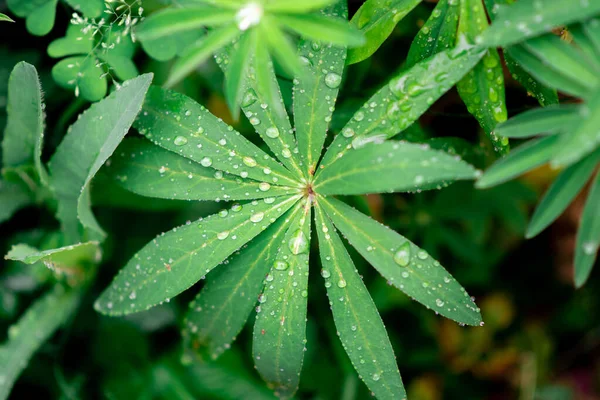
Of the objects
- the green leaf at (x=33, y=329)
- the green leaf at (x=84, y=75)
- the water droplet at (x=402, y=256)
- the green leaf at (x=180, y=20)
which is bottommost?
the green leaf at (x=33, y=329)

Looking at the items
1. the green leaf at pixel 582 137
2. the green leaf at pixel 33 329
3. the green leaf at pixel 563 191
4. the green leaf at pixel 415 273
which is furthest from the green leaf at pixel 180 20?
the green leaf at pixel 33 329

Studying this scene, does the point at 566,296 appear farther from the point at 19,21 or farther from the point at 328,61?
the point at 19,21

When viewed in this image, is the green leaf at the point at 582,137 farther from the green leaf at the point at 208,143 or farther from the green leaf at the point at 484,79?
the green leaf at the point at 208,143

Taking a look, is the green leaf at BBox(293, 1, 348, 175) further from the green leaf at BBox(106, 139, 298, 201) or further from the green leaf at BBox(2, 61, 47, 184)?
the green leaf at BBox(2, 61, 47, 184)

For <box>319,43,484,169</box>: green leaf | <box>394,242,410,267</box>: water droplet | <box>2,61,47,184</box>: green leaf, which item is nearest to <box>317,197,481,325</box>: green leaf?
<box>394,242,410,267</box>: water droplet

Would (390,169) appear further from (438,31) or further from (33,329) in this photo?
(33,329)

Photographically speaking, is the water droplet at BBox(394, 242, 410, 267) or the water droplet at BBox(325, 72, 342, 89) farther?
the water droplet at BBox(325, 72, 342, 89)

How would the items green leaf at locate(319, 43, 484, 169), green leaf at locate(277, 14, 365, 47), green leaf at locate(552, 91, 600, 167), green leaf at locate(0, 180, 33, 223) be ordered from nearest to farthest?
green leaf at locate(552, 91, 600, 167)
green leaf at locate(277, 14, 365, 47)
green leaf at locate(319, 43, 484, 169)
green leaf at locate(0, 180, 33, 223)
